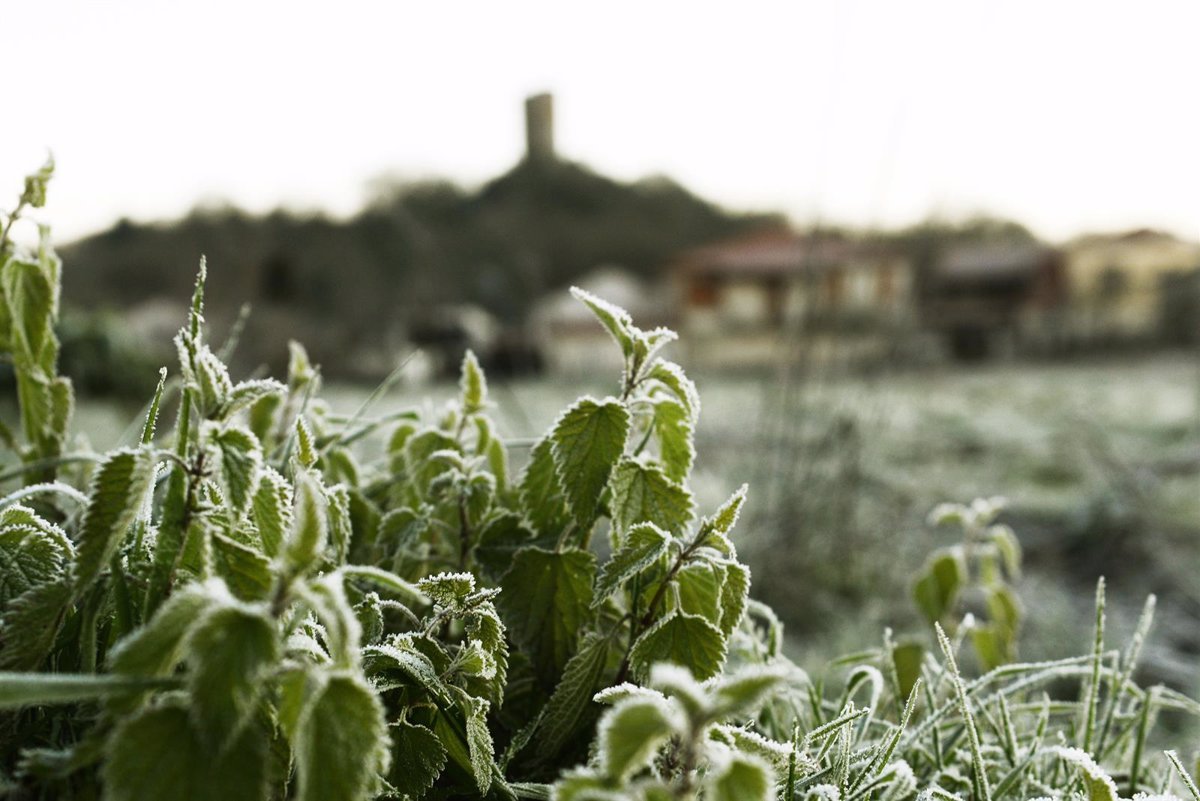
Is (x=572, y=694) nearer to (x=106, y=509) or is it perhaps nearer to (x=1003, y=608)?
(x=106, y=509)

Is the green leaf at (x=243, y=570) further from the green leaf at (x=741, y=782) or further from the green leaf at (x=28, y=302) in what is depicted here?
the green leaf at (x=28, y=302)

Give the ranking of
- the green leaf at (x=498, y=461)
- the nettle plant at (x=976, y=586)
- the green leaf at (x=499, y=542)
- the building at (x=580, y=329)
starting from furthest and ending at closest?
the building at (x=580, y=329)
the nettle plant at (x=976, y=586)
the green leaf at (x=498, y=461)
the green leaf at (x=499, y=542)

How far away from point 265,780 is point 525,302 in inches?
525

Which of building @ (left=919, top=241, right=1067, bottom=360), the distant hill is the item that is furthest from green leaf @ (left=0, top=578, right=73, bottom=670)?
building @ (left=919, top=241, right=1067, bottom=360)

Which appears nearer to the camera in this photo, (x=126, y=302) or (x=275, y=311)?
(x=275, y=311)

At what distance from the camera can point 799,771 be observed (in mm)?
528

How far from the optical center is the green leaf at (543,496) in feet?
1.98

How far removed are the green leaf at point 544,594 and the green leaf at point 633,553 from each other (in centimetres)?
8

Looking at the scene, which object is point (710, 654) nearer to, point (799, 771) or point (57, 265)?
point (799, 771)

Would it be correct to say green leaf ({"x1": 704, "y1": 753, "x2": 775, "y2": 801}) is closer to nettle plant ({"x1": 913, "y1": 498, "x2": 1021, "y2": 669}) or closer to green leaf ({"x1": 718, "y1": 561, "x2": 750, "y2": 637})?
green leaf ({"x1": 718, "y1": 561, "x2": 750, "y2": 637})

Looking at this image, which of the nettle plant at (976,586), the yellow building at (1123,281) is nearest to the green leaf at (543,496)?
the nettle plant at (976,586)

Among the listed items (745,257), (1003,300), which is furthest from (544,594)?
(745,257)

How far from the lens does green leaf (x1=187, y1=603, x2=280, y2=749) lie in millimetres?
314

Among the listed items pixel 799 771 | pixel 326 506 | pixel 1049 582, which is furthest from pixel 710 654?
pixel 1049 582
